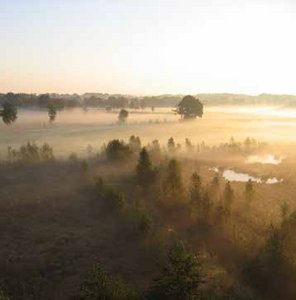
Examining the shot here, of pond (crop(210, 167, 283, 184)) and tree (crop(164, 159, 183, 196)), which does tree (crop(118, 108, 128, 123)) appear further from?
tree (crop(164, 159, 183, 196))

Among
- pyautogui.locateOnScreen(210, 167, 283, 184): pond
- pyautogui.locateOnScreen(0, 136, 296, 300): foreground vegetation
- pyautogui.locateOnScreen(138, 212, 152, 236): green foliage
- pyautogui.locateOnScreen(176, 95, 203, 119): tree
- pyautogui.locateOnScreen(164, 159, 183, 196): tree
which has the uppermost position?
pyautogui.locateOnScreen(176, 95, 203, 119): tree

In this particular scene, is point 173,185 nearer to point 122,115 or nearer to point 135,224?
point 135,224

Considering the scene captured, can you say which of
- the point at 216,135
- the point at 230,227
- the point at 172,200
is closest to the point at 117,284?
the point at 230,227

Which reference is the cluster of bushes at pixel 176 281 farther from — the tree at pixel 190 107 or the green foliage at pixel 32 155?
the tree at pixel 190 107

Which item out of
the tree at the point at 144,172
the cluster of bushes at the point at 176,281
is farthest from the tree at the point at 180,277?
the tree at the point at 144,172

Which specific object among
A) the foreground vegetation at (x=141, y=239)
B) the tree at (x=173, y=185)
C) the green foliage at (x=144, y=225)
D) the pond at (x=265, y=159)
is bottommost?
the pond at (x=265, y=159)

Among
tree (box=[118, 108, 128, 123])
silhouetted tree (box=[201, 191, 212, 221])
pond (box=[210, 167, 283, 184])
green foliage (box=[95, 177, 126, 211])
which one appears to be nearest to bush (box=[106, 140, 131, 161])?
pond (box=[210, 167, 283, 184])

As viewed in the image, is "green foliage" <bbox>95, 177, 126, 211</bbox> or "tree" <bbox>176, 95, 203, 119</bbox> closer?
"green foliage" <bbox>95, 177, 126, 211</bbox>

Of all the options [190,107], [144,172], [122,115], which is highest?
[190,107]

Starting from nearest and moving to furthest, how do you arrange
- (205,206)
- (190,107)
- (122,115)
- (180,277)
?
1. (180,277)
2. (205,206)
3. (190,107)
4. (122,115)

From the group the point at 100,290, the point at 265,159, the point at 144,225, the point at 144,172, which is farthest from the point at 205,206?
Answer: the point at 265,159
